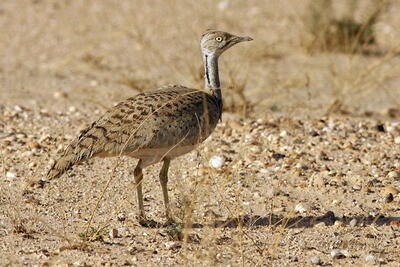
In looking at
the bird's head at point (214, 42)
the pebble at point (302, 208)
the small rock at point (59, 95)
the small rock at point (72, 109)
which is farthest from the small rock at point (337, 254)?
the small rock at point (59, 95)

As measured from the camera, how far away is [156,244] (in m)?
4.51

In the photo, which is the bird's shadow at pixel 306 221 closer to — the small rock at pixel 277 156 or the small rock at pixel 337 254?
the small rock at pixel 337 254

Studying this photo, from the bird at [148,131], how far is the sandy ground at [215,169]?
29cm

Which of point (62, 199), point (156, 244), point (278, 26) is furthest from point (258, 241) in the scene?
point (278, 26)

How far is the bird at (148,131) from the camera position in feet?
14.8

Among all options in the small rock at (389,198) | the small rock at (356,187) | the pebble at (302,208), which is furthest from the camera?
the small rock at (356,187)

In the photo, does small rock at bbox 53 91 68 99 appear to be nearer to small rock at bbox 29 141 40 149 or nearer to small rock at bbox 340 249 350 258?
small rock at bbox 29 141 40 149

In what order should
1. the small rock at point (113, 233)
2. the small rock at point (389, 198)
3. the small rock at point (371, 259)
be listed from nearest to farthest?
the small rock at point (371, 259)
the small rock at point (113, 233)
the small rock at point (389, 198)

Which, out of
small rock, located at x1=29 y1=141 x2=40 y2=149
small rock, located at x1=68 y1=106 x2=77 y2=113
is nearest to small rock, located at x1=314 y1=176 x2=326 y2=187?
small rock, located at x1=29 y1=141 x2=40 y2=149

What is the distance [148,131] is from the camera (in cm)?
461

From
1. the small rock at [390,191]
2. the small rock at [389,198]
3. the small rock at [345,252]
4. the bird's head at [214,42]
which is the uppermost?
the bird's head at [214,42]

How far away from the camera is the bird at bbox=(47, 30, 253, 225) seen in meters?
4.51

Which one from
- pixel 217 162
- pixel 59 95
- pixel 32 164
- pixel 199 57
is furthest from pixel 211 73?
pixel 199 57

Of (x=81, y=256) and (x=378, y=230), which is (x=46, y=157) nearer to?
(x=81, y=256)
